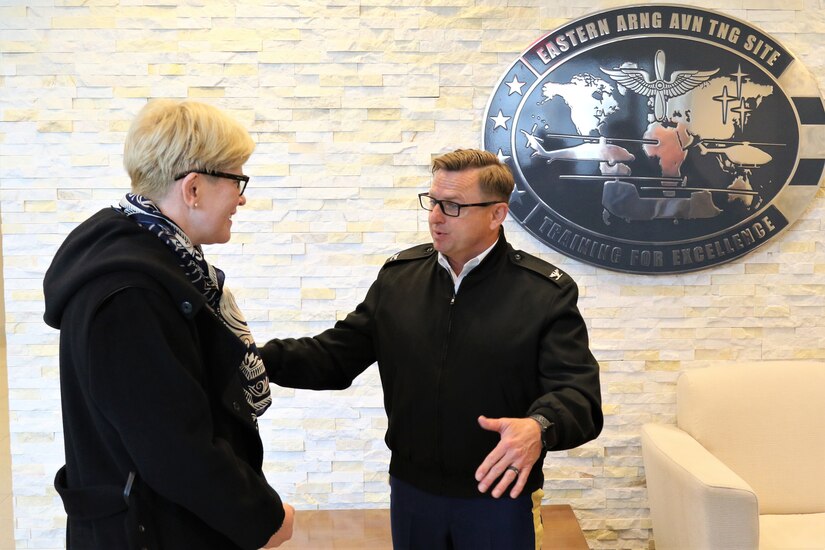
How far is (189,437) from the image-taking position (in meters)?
1.39

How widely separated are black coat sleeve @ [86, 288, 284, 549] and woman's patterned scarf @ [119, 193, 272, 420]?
138 millimetres

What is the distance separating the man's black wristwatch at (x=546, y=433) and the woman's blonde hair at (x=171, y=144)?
858 mm

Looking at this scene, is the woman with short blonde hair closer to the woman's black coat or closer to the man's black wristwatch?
the woman's black coat

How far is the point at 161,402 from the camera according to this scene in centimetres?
137

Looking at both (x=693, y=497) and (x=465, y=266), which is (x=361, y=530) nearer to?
(x=693, y=497)

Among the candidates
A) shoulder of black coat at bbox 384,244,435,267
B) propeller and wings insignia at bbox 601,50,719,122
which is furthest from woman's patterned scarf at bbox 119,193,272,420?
propeller and wings insignia at bbox 601,50,719,122

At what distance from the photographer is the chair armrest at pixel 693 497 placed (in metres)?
2.46

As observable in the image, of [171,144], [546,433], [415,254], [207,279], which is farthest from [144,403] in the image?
[415,254]

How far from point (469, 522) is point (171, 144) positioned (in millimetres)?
1145

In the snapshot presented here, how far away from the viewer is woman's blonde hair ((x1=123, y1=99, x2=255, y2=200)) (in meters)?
1.50

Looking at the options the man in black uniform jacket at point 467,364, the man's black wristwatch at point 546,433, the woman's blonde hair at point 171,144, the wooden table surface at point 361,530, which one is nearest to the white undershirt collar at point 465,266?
the man in black uniform jacket at point 467,364

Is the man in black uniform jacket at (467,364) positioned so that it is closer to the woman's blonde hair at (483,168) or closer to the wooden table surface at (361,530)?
the woman's blonde hair at (483,168)

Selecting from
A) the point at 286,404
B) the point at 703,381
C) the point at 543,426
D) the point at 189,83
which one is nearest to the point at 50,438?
the point at 286,404

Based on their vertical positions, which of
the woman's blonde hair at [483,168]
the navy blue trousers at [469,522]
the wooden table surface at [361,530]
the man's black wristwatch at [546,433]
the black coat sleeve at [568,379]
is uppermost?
the woman's blonde hair at [483,168]
